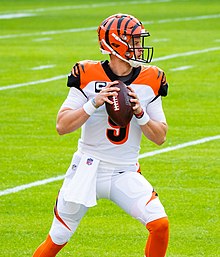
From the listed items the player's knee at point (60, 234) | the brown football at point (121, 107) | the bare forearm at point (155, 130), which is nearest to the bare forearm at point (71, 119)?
the brown football at point (121, 107)

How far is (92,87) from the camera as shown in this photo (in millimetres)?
7543

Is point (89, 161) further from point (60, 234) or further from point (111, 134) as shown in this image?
point (60, 234)

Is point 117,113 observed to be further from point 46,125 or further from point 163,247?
point 46,125

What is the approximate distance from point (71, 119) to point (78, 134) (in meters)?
7.21

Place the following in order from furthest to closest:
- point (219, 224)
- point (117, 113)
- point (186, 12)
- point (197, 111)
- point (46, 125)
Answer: point (186, 12) → point (197, 111) → point (46, 125) → point (219, 224) → point (117, 113)

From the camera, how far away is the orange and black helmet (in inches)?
294

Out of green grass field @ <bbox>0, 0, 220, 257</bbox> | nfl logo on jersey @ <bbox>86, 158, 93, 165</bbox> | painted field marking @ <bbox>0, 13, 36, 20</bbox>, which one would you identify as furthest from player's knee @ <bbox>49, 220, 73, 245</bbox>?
painted field marking @ <bbox>0, 13, 36, 20</bbox>

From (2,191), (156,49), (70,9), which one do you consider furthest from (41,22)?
(2,191)

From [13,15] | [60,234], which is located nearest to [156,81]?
[60,234]

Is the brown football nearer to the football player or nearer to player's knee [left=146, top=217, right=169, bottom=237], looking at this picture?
the football player

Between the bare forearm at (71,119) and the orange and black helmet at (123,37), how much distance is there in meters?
0.50

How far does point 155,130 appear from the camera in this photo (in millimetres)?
7441

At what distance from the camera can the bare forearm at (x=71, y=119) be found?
A: 7.35 m

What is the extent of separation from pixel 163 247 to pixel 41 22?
2458 centimetres
